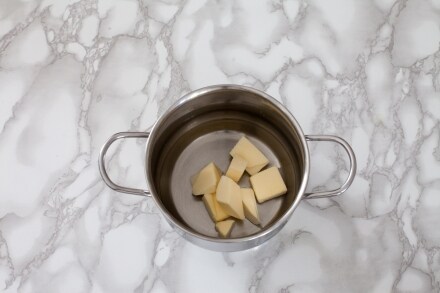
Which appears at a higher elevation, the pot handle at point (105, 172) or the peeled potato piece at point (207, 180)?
the pot handle at point (105, 172)

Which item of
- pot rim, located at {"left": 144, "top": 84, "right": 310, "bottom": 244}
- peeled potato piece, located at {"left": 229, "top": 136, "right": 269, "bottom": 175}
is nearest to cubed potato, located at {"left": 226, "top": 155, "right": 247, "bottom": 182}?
peeled potato piece, located at {"left": 229, "top": 136, "right": 269, "bottom": 175}

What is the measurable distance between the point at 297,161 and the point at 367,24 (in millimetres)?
367

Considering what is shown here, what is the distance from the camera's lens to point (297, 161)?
861 millimetres

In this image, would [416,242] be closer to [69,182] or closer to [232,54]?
[232,54]

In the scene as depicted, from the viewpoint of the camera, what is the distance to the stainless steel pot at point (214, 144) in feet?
2.66

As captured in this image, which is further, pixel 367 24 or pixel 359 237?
pixel 367 24

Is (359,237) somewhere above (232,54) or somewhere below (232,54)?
below

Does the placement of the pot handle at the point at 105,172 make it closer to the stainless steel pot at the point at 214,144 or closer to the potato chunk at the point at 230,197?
the stainless steel pot at the point at 214,144

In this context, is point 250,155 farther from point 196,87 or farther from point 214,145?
point 196,87

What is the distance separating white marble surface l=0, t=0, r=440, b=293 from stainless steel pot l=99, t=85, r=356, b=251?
2.1 inches

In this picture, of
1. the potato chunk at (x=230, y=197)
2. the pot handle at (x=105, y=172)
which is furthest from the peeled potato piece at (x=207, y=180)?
the pot handle at (x=105, y=172)

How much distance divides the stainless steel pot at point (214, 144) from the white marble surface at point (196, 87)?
0.05m

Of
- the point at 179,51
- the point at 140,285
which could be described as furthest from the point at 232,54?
the point at 140,285

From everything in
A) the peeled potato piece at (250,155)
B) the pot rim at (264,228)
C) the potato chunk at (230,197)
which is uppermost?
the pot rim at (264,228)
